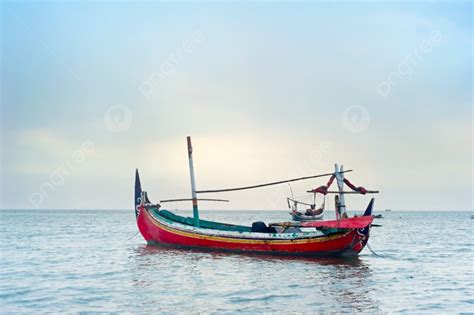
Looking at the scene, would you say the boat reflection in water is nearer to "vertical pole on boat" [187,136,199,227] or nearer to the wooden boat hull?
"vertical pole on boat" [187,136,199,227]

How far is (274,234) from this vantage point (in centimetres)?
2648

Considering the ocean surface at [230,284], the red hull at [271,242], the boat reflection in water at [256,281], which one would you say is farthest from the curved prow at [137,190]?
the boat reflection in water at [256,281]

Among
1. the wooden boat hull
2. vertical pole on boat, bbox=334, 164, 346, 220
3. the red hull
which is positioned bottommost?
the wooden boat hull

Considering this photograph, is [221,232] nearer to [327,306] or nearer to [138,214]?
[138,214]

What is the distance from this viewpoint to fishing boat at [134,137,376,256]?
82.7ft

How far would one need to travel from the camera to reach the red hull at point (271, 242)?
25312 mm

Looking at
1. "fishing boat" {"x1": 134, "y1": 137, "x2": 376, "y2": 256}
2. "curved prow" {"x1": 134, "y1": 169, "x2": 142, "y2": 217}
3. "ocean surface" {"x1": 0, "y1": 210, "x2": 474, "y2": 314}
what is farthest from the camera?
"curved prow" {"x1": 134, "y1": 169, "x2": 142, "y2": 217}

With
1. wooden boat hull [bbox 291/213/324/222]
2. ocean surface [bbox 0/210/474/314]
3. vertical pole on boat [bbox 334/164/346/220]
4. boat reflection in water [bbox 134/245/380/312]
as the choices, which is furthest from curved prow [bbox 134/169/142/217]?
wooden boat hull [bbox 291/213/324/222]

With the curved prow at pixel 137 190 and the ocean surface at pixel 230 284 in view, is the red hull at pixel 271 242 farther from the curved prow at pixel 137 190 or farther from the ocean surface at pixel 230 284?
the curved prow at pixel 137 190

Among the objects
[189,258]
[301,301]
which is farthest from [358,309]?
[189,258]

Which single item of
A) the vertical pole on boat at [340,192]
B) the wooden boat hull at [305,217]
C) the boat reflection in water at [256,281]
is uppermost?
the vertical pole on boat at [340,192]

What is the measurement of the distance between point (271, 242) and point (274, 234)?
→ 0.45 meters

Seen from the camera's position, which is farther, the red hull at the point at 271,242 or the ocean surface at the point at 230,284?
the red hull at the point at 271,242

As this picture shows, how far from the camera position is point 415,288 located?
19859mm
